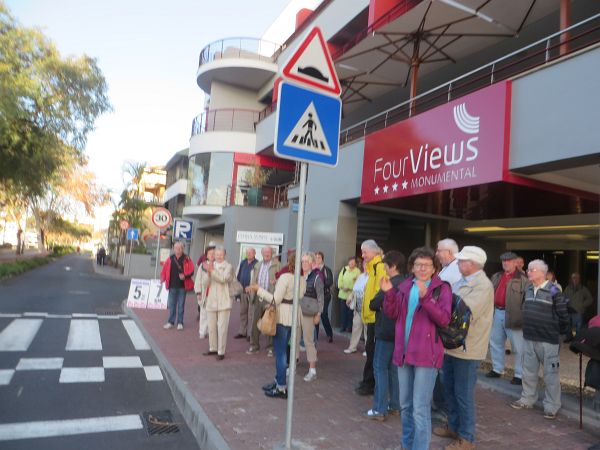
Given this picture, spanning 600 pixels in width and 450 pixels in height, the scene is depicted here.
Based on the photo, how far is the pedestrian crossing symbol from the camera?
3.74 meters

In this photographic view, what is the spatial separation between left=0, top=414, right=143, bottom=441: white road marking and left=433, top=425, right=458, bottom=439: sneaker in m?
3.00

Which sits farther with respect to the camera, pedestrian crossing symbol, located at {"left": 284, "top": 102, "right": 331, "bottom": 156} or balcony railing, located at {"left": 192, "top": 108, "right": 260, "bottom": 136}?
balcony railing, located at {"left": 192, "top": 108, "right": 260, "bottom": 136}

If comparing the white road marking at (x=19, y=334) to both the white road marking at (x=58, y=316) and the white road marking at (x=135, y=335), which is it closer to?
the white road marking at (x=58, y=316)

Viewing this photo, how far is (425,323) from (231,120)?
63.6 ft

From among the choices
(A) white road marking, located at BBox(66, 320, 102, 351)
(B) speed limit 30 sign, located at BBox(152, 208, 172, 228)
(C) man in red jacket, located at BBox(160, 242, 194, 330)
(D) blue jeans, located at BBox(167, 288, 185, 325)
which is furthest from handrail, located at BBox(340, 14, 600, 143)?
(A) white road marking, located at BBox(66, 320, 102, 351)

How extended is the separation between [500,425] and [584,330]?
1368 mm

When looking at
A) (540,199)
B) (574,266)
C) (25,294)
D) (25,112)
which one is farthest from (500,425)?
(25,112)

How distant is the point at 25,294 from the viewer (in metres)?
15.4

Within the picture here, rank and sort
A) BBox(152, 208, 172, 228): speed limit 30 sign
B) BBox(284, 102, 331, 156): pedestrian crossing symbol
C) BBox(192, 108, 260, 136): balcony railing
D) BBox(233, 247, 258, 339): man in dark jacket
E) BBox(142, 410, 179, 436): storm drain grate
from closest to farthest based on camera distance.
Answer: BBox(284, 102, 331, 156): pedestrian crossing symbol < BBox(142, 410, 179, 436): storm drain grate < BBox(233, 247, 258, 339): man in dark jacket < BBox(152, 208, 172, 228): speed limit 30 sign < BBox(192, 108, 260, 136): balcony railing

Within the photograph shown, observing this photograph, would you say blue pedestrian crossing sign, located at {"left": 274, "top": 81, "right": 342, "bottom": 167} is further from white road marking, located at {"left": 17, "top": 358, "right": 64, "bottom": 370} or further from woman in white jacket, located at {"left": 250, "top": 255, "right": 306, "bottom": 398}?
white road marking, located at {"left": 17, "top": 358, "right": 64, "bottom": 370}

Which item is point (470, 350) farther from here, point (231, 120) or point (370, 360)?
point (231, 120)

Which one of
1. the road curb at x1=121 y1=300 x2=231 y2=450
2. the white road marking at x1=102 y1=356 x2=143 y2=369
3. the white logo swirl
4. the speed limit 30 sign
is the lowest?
the white road marking at x1=102 y1=356 x2=143 y2=369

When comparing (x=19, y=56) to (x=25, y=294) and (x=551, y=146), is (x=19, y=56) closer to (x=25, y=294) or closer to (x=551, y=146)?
(x=25, y=294)

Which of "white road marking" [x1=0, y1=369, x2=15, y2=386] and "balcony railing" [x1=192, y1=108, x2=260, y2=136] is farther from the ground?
"balcony railing" [x1=192, y1=108, x2=260, y2=136]
